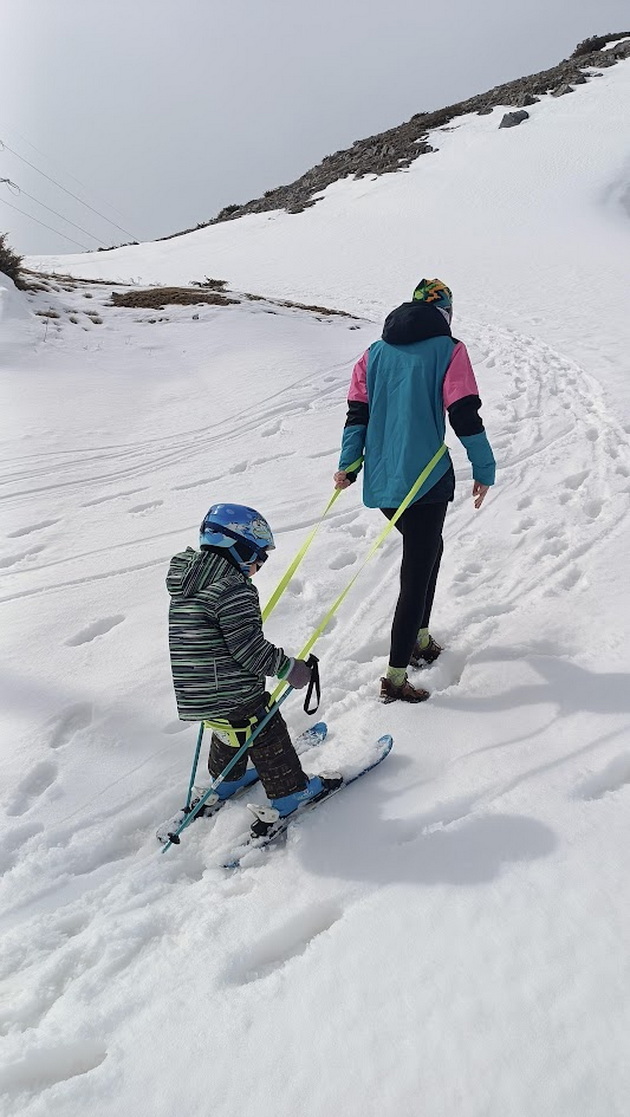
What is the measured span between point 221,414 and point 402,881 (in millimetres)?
7067

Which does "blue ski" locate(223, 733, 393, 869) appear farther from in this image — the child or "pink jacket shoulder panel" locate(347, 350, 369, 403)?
"pink jacket shoulder panel" locate(347, 350, 369, 403)

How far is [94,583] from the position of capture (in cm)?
502

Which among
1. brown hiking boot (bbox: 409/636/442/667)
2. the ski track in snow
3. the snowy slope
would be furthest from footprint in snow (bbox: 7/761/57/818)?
the snowy slope

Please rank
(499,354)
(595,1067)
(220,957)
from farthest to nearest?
1. (499,354)
2. (220,957)
3. (595,1067)

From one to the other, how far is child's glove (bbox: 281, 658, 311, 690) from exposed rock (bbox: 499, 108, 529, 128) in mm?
35261

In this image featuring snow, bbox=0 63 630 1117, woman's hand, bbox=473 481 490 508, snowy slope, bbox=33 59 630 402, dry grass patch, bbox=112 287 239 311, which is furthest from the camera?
snowy slope, bbox=33 59 630 402

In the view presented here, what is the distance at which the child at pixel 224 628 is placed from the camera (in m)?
2.52

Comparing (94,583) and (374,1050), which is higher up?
(94,583)

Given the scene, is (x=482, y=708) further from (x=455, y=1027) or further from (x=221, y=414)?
(x=221, y=414)

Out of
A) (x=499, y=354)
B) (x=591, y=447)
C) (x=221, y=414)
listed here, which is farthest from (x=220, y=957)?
(x=499, y=354)

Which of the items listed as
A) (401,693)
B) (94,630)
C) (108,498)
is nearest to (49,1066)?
(401,693)

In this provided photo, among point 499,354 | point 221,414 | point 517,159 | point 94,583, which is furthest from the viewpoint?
point 517,159

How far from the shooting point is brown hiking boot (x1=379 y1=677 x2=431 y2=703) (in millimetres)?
3559

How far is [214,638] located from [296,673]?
0.35 m
